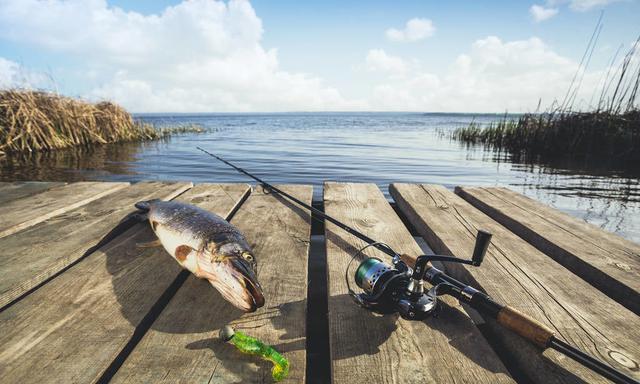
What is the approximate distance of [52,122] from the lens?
47.0 feet

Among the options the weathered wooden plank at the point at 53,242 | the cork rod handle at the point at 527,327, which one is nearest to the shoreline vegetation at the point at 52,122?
the weathered wooden plank at the point at 53,242

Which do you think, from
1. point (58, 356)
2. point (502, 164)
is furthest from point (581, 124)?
point (58, 356)

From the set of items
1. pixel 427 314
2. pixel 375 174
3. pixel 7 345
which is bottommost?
pixel 375 174

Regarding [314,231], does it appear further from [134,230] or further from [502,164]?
[502,164]

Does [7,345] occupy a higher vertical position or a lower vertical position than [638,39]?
lower

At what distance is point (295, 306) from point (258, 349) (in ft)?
1.59

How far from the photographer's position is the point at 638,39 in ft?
36.3

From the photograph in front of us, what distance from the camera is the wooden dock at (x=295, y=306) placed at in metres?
1.63

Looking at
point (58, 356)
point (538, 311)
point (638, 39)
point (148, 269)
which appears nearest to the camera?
point (58, 356)

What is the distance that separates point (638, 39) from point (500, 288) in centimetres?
1358

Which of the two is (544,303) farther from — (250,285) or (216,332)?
(216,332)

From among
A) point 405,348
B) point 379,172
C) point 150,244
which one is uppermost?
point 150,244

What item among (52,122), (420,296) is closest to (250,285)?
(420,296)

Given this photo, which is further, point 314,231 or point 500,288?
point 314,231
